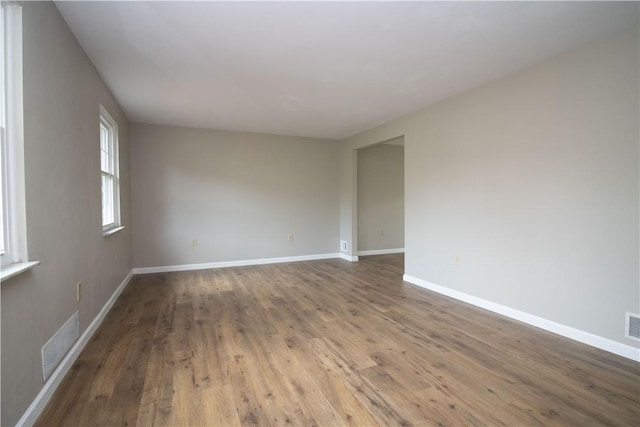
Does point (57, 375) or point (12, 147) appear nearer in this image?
point (12, 147)

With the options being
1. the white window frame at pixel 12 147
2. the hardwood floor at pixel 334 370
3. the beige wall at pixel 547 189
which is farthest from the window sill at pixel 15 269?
the beige wall at pixel 547 189

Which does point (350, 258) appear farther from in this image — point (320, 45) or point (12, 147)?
point (12, 147)

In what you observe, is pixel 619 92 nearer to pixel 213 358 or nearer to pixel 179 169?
pixel 213 358

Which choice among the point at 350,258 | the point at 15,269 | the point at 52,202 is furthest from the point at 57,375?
the point at 350,258

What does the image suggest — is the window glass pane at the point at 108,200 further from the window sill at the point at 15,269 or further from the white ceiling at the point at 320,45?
the window sill at the point at 15,269

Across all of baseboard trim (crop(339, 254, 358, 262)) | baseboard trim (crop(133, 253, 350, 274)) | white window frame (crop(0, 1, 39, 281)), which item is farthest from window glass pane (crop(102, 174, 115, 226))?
baseboard trim (crop(339, 254, 358, 262))

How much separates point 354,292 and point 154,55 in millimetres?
3279

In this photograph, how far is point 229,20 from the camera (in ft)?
6.87

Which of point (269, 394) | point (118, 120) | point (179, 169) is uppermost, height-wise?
point (118, 120)

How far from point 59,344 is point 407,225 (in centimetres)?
388

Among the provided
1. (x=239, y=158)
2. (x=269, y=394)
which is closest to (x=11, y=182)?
(x=269, y=394)

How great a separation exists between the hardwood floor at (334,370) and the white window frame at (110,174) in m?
1.05

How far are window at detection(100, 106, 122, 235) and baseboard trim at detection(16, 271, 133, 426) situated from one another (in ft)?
3.64

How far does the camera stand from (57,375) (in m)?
1.89
